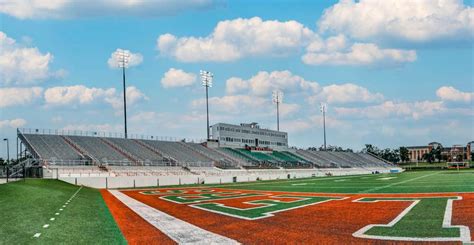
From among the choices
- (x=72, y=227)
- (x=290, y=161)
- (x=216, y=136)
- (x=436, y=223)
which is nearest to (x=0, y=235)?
(x=72, y=227)

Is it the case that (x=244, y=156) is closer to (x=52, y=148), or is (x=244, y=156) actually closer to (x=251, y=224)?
(x=52, y=148)

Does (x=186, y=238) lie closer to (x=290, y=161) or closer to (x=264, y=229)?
(x=264, y=229)

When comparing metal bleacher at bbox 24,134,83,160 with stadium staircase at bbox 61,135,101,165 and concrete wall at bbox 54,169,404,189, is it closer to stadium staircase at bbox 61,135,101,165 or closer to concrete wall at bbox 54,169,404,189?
stadium staircase at bbox 61,135,101,165

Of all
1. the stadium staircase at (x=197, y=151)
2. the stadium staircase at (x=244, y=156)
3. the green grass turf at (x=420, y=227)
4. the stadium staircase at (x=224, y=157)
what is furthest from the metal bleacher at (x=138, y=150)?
the green grass turf at (x=420, y=227)

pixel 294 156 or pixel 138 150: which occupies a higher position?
pixel 138 150

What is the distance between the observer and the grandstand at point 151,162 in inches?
2119

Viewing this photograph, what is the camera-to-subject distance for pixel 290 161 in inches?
3824

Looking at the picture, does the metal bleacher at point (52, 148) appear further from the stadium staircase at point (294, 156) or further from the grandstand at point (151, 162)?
the stadium staircase at point (294, 156)

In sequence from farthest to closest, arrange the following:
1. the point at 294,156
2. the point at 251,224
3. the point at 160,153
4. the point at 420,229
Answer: the point at 294,156, the point at 160,153, the point at 251,224, the point at 420,229

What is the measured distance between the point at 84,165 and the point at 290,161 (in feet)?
163

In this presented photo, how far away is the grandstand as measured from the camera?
53.8 meters

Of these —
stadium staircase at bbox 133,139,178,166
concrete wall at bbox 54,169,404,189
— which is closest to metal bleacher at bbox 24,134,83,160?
concrete wall at bbox 54,169,404,189

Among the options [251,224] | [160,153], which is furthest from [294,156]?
[251,224]

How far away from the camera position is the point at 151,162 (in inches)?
2621
